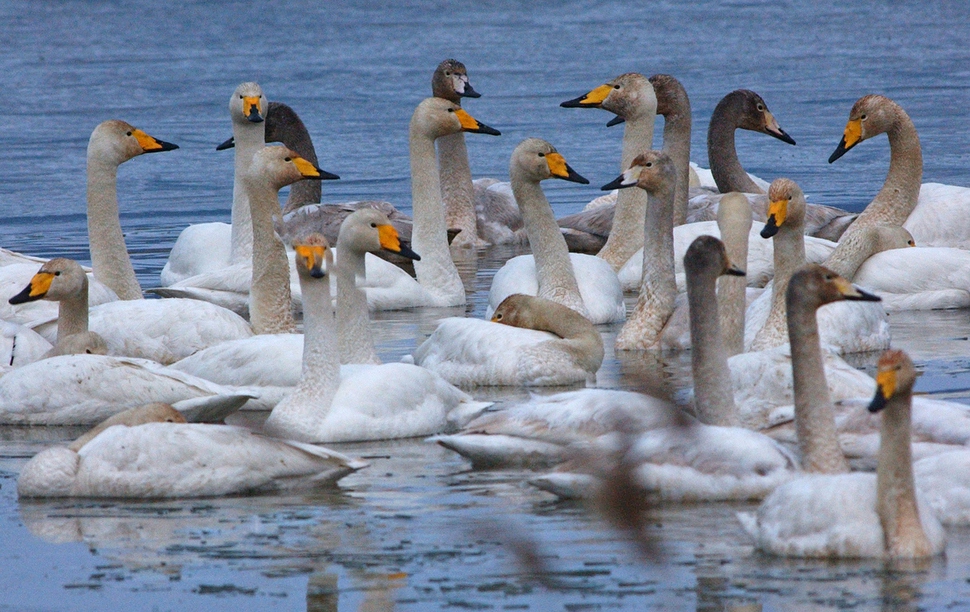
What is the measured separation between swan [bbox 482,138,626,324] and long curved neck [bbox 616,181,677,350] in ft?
1.61

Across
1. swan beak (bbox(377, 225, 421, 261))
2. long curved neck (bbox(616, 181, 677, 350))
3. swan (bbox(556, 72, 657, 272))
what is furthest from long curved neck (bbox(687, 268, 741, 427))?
swan (bbox(556, 72, 657, 272))

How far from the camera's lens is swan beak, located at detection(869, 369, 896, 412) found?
5820 millimetres

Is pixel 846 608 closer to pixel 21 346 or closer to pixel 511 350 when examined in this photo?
pixel 511 350

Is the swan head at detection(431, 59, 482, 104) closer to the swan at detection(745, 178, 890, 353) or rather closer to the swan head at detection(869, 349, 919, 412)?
the swan at detection(745, 178, 890, 353)

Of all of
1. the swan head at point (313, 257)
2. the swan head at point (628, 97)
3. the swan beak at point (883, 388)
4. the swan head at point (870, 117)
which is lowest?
the swan beak at point (883, 388)

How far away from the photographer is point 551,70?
31578 mm

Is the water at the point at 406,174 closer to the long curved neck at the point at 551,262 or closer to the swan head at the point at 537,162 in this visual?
the long curved neck at the point at 551,262

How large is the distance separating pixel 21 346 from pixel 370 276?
3.39 metres

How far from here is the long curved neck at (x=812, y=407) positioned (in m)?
6.76

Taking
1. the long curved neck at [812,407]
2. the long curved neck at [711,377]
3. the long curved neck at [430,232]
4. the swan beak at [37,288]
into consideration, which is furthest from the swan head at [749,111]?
the long curved neck at [812,407]

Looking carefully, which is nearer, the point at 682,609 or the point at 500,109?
the point at 682,609

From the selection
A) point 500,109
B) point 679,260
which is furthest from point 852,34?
point 679,260

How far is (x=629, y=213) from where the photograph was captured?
14141 millimetres

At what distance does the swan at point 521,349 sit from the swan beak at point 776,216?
3.91 feet
